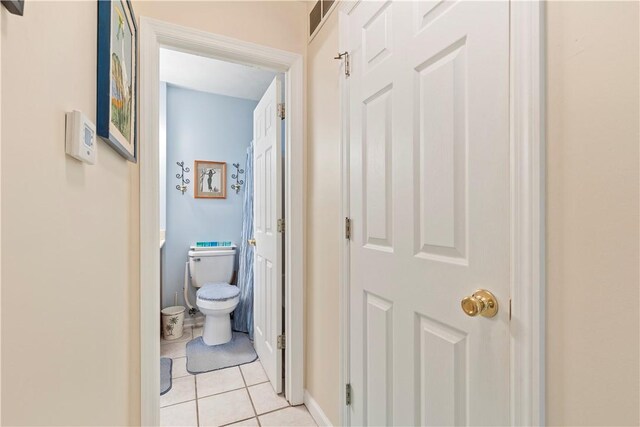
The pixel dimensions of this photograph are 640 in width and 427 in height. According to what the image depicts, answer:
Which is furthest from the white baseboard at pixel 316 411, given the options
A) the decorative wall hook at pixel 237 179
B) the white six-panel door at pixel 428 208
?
the decorative wall hook at pixel 237 179

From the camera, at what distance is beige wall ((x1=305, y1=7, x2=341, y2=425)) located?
145 centimetres

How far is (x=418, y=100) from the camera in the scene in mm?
911

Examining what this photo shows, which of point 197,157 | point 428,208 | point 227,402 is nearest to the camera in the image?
point 428,208

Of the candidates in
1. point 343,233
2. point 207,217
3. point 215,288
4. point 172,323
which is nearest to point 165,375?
point 172,323

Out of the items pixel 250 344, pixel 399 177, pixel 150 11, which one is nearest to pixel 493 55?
pixel 399 177

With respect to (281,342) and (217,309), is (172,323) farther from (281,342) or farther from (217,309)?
(281,342)

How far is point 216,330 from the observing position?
2568 millimetres

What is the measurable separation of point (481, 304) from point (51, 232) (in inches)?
38.1

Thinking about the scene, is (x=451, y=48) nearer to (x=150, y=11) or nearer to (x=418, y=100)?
(x=418, y=100)

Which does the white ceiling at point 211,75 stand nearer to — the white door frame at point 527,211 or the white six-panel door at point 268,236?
the white six-panel door at point 268,236

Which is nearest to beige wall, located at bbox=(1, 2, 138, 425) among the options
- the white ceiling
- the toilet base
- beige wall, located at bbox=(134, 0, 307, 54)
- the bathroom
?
beige wall, located at bbox=(134, 0, 307, 54)

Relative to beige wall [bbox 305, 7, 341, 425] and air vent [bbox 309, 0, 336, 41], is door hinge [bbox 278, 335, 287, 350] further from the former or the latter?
air vent [bbox 309, 0, 336, 41]

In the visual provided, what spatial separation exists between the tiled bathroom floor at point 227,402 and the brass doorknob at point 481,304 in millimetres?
1401

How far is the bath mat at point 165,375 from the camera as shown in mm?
1916
